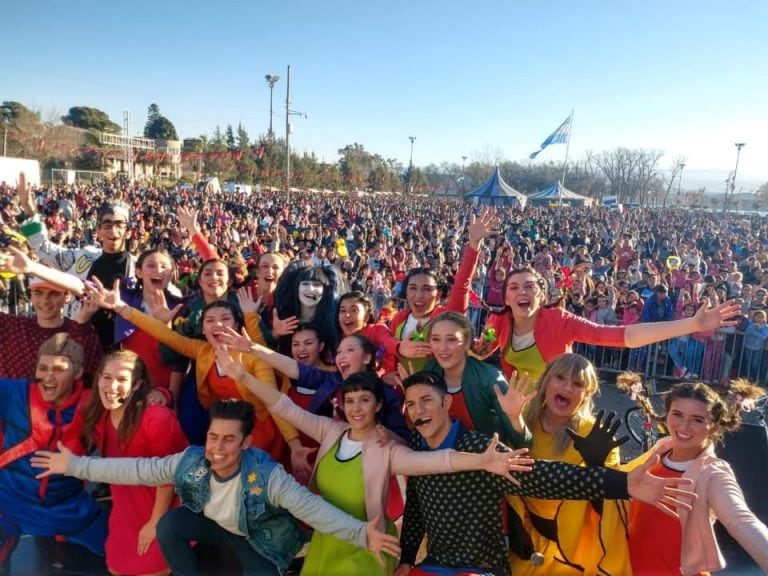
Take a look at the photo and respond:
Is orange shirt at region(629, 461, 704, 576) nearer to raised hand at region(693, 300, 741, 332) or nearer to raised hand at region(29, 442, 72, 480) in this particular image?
raised hand at region(693, 300, 741, 332)

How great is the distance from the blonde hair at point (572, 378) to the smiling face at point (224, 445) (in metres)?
1.49

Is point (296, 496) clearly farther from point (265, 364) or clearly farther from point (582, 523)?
point (582, 523)

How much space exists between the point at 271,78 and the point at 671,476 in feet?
125

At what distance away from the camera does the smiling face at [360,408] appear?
267cm

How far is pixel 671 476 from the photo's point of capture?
7.86 feet

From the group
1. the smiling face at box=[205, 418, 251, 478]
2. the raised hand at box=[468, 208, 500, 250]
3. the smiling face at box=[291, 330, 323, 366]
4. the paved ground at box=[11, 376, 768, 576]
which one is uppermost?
the raised hand at box=[468, 208, 500, 250]

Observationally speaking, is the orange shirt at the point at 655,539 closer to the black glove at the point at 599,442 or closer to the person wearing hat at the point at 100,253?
the black glove at the point at 599,442

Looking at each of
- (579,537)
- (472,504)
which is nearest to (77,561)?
(472,504)

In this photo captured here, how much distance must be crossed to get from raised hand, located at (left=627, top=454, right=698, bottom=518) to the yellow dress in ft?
1.01

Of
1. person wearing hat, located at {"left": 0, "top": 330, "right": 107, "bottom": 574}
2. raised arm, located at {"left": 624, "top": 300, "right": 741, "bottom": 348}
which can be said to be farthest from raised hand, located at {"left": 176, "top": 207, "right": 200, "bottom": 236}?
raised arm, located at {"left": 624, "top": 300, "right": 741, "bottom": 348}

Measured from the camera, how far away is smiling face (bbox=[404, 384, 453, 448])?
2.54 meters

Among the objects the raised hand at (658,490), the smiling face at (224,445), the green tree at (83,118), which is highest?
the green tree at (83,118)

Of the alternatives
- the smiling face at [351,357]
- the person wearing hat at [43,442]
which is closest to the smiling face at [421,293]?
the smiling face at [351,357]

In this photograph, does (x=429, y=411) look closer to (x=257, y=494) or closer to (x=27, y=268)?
(x=257, y=494)
